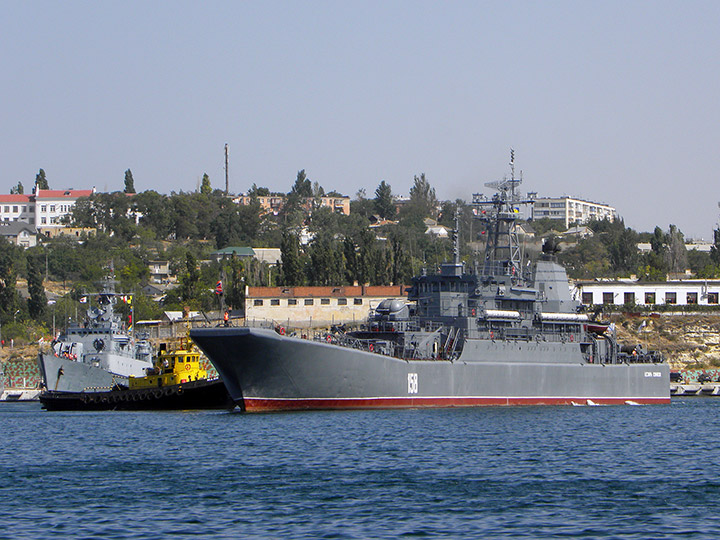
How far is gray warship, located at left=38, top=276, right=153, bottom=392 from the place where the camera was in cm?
6369

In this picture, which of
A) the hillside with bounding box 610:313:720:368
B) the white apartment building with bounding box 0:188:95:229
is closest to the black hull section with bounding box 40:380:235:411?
the hillside with bounding box 610:313:720:368

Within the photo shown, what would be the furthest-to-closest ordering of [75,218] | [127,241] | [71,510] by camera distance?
1. [75,218]
2. [127,241]
3. [71,510]

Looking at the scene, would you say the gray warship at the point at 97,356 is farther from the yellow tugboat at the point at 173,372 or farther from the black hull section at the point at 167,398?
the yellow tugboat at the point at 173,372

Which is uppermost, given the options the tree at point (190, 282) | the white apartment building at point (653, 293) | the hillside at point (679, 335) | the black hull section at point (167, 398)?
the tree at point (190, 282)

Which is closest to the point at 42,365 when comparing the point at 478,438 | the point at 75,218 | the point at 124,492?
the point at 478,438

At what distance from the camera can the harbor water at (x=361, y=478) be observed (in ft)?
76.6

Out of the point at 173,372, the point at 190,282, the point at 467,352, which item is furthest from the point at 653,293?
the point at 173,372

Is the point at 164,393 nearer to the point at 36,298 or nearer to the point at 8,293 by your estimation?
the point at 36,298

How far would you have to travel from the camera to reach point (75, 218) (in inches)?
6496

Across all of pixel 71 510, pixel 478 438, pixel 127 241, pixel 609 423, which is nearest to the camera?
pixel 71 510

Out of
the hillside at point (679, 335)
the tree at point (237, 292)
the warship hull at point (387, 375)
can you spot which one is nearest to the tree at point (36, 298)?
the tree at point (237, 292)

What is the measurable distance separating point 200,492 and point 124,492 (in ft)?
6.60

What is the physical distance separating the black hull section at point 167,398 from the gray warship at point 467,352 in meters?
7.58

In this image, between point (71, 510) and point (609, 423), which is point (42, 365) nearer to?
point (609, 423)
